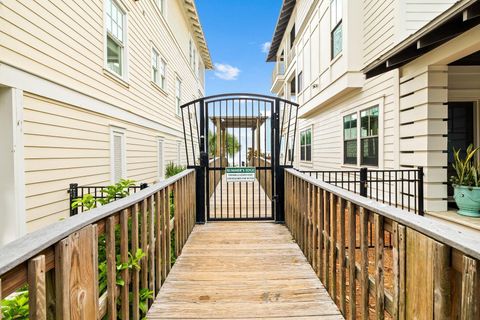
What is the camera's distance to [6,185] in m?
3.00

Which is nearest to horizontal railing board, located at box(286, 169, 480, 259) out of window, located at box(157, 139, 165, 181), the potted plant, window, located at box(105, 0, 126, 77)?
the potted plant

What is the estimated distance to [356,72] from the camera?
6.59 metres

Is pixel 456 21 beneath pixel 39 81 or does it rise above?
above

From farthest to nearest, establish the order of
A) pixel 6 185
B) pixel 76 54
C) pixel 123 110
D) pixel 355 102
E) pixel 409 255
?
pixel 355 102 < pixel 123 110 < pixel 76 54 < pixel 6 185 < pixel 409 255

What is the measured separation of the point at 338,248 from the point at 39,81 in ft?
13.1

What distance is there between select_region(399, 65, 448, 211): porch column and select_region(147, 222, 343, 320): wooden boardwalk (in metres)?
2.87

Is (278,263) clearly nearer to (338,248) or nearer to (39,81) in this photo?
(338,248)

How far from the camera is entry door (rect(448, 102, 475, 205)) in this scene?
5.54m

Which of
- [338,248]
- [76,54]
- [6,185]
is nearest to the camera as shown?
[338,248]

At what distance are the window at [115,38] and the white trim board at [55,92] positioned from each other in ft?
2.95

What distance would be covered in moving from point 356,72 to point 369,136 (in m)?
1.61

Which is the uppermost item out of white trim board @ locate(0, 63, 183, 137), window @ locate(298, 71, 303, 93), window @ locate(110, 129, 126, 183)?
window @ locate(298, 71, 303, 93)

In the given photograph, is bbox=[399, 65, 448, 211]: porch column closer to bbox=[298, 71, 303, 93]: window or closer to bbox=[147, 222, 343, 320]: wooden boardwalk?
bbox=[147, 222, 343, 320]: wooden boardwalk

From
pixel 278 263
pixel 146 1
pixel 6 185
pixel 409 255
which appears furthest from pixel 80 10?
pixel 409 255
